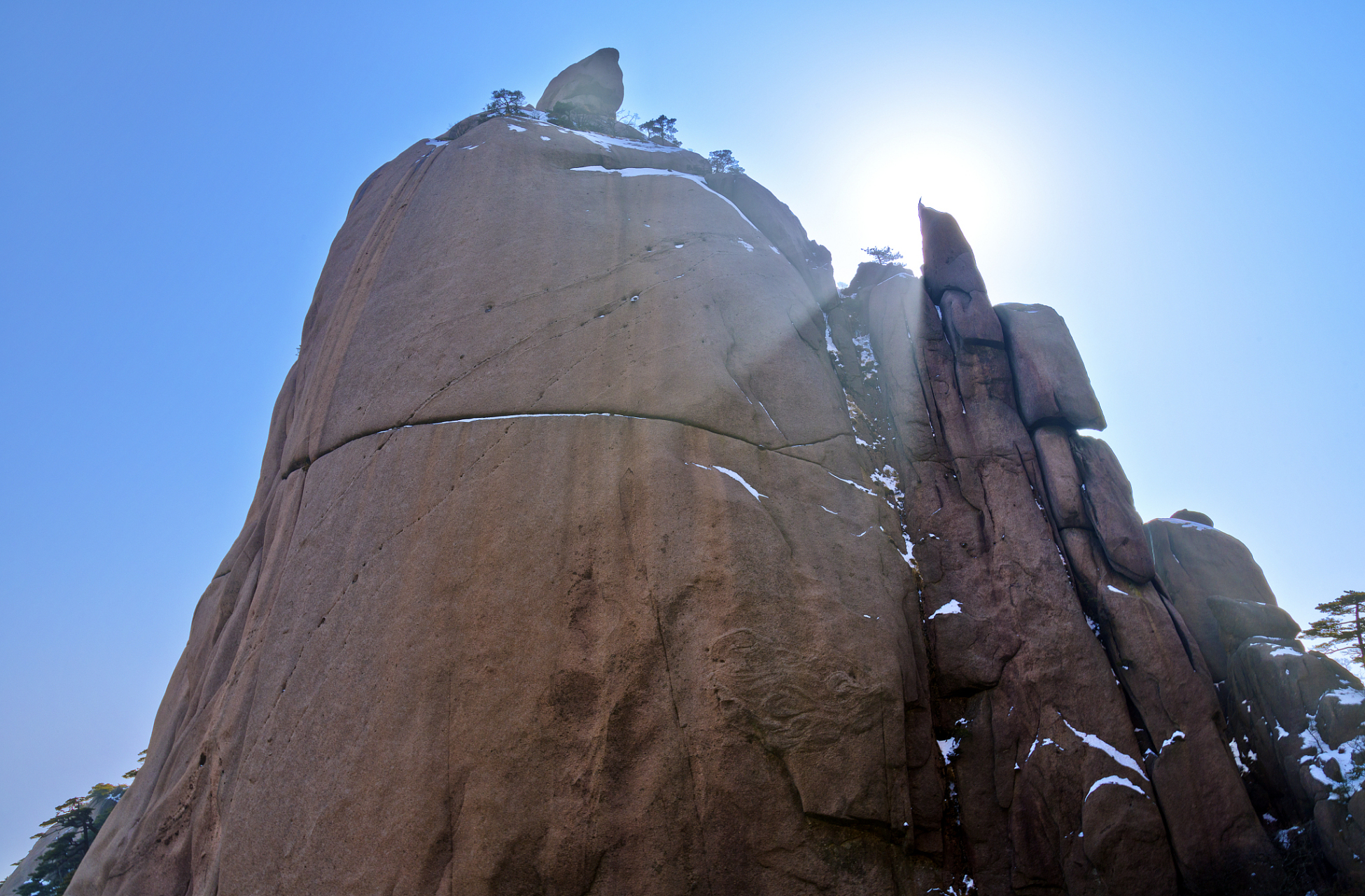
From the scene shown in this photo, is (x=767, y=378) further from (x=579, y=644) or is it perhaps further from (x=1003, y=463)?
(x=579, y=644)

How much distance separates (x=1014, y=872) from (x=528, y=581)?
8776mm

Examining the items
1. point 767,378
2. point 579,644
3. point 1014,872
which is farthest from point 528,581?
point 1014,872

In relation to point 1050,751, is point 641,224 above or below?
above

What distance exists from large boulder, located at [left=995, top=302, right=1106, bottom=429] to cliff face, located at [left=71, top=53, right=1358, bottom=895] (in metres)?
0.08

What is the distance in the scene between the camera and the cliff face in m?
9.57

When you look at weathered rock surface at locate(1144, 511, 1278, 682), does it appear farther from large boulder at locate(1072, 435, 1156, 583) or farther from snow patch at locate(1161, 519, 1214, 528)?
large boulder at locate(1072, 435, 1156, 583)

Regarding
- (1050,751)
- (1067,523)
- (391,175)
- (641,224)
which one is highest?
(391,175)

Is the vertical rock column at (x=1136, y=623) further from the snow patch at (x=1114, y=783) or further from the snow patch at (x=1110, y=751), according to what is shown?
the snow patch at (x=1114, y=783)

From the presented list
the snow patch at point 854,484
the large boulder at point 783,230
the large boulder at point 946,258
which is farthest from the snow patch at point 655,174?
the snow patch at point 854,484

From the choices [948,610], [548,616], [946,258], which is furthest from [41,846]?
[946,258]

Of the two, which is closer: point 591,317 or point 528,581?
point 528,581

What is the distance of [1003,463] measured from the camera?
48.3ft

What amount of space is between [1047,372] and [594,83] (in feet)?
63.2

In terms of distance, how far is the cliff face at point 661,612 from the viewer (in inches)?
377
